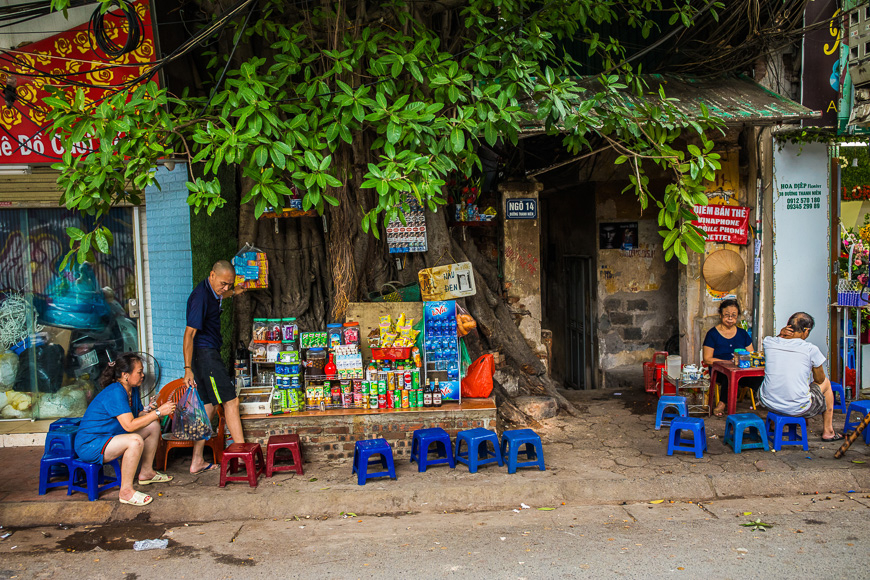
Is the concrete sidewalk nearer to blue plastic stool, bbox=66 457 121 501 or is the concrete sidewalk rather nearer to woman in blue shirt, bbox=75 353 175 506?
blue plastic stool, bbox=66 457 121 501

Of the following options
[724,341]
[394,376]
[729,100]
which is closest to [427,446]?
[394,376]

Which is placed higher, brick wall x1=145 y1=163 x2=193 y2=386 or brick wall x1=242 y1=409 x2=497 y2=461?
brick wall x1=145 y1=163 x2=193 y2=386

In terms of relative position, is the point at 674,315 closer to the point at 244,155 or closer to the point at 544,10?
the point at 544,10

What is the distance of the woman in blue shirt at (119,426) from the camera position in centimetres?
530

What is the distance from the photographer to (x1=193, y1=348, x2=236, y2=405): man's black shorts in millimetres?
5926

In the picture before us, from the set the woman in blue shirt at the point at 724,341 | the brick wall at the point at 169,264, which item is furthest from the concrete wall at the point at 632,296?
the brick wall at the point at 169,264

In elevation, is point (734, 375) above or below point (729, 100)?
below

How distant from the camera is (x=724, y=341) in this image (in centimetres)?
745

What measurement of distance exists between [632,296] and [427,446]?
5172mm

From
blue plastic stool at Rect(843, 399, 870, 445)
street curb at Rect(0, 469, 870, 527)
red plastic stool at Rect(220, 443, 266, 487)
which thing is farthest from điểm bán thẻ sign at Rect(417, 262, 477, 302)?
blue plastic stool at Rect(843, 399, 870, 445)

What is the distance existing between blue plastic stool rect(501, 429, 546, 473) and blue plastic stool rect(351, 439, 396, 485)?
3.29 feet

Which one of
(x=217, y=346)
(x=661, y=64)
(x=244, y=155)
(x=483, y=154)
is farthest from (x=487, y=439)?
(x=661, y=64)

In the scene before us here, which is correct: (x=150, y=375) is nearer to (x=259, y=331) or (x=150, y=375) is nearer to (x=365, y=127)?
(x=259, y=331)

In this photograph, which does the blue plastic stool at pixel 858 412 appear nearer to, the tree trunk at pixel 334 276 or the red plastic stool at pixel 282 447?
the tree trunk at pixel 334 276
